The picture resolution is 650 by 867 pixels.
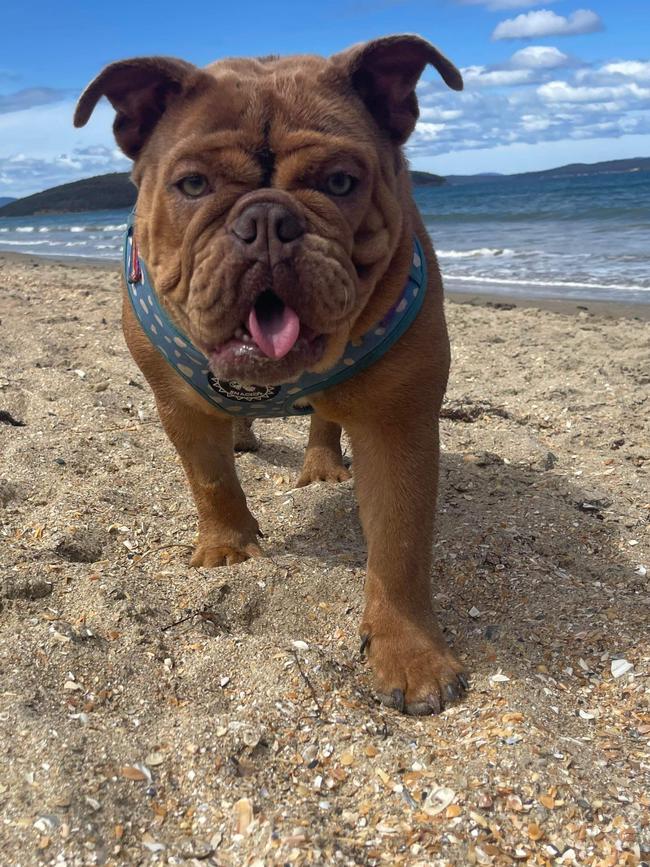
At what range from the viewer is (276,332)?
2.69 metres

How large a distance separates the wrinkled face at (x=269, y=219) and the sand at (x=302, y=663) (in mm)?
1023

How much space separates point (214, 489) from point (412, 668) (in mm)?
1266

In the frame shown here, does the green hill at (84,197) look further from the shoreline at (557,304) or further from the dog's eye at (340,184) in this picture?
the dog's eye at (340,184)

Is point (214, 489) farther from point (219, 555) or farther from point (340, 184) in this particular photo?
point (340, 184)

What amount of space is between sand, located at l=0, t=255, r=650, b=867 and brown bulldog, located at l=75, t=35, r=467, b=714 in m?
0.33

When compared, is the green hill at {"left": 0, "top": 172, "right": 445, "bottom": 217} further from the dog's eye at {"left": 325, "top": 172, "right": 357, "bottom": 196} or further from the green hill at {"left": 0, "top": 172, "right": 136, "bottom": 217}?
the dog's eye at {"left": 325, "top": 172, "right": 357, "bottom": 196}

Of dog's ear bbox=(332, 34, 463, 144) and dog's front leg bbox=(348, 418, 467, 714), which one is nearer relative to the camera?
dog's ear bbox=(332, 34, 463, 144)

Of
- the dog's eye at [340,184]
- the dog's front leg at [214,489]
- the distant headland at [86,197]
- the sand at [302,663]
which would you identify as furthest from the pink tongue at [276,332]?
the distant headland at [86,197]

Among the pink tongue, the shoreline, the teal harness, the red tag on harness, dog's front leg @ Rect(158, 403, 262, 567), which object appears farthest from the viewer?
the shoreline

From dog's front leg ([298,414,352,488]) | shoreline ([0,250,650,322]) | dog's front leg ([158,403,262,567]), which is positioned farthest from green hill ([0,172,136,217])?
dog's front leg ([158,403,262,567])

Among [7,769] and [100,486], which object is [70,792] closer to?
[7,769]

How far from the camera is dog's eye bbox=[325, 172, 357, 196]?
278 centimetres

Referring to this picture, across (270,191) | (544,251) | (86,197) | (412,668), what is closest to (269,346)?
(270,191)

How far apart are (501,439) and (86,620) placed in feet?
9.65
